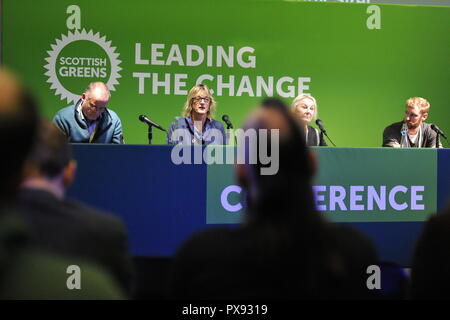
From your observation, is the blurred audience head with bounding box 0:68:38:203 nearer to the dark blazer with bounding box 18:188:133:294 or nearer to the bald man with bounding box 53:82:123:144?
the dark blazer with bounding box 18:188:133:294

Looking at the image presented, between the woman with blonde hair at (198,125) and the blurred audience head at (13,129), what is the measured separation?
457 centimetres

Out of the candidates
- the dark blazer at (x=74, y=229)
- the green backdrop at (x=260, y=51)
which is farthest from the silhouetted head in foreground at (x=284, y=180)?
the green backdrop at (x=260, y=51)

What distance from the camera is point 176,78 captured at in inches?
283

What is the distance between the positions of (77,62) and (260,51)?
7.16 ft

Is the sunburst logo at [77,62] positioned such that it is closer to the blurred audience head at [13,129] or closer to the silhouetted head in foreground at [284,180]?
the silhouetted head in foreground at [284,180]

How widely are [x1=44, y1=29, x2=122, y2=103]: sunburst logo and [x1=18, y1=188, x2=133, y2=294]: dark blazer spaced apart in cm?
584

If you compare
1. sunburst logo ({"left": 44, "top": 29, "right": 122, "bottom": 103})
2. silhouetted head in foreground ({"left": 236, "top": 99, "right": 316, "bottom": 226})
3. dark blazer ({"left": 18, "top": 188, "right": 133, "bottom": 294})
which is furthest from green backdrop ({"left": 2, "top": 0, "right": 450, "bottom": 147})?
silhouetted head in foreground ({"left": 236, "top": 99, "right": 316, "bottom": 226})

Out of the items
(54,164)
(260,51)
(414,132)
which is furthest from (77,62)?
(54,164)

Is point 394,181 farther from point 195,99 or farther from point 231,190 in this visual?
point 195,99

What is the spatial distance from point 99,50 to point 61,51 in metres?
0.43

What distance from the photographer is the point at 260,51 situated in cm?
739

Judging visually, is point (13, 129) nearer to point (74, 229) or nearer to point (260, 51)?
point (74, 229)

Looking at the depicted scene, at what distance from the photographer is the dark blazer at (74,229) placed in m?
1.23

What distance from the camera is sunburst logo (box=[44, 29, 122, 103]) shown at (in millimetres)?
6895
